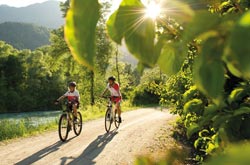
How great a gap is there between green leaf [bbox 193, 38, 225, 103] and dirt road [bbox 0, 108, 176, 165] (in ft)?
24.1

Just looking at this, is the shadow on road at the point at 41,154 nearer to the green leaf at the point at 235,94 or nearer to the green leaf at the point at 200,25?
the green leaf at the point at 235,94

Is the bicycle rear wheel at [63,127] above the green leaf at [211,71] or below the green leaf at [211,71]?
below

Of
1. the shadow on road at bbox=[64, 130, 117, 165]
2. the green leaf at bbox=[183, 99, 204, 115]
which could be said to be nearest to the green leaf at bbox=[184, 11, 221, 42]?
the green leaf at bbox=[183, 99, 204, 115]

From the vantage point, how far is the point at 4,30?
170 metres

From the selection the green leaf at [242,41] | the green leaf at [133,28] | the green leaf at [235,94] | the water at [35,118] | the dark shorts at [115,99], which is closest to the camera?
the green leaf at [242,41]

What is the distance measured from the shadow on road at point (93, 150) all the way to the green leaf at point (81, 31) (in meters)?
7.95

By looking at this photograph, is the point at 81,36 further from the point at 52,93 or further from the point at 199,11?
the point at 52,93

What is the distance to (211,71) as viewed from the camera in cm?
33

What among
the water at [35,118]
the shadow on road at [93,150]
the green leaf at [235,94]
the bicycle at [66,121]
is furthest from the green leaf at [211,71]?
the water at [35,118]

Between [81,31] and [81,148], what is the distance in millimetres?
9539

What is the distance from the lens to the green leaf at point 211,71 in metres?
0.32

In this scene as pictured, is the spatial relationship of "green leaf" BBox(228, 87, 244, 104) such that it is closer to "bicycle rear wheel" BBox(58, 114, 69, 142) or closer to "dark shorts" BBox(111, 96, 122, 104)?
"bicycle rear wheel" BBox(58, 114, 69, 142)

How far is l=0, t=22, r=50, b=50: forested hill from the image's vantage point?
169 metres

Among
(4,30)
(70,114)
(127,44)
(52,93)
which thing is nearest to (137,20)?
(127,44)
